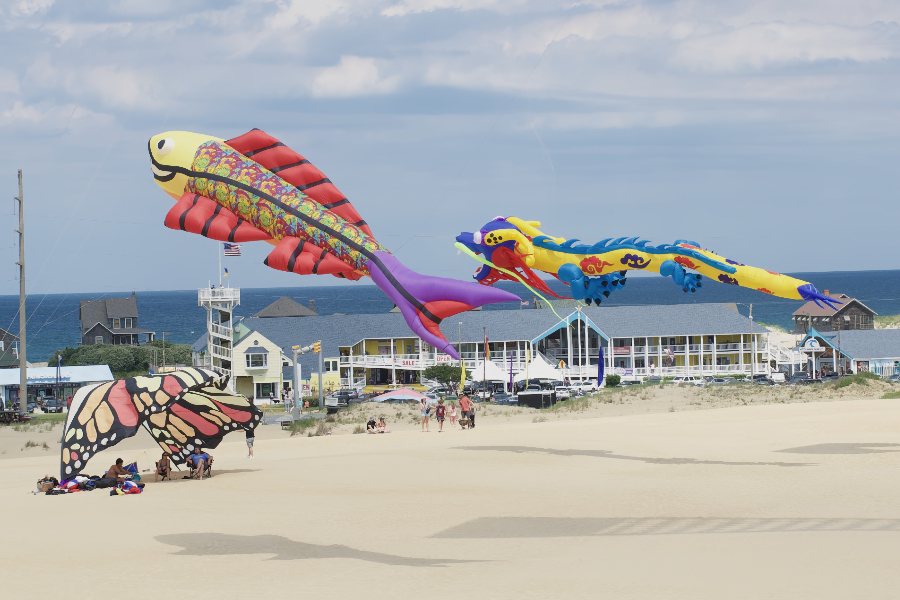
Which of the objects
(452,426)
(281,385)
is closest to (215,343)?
(281,385)

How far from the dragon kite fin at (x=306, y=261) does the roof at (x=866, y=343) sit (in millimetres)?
48704

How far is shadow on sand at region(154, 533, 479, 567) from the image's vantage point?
12.4 meters

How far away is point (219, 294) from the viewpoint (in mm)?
50969

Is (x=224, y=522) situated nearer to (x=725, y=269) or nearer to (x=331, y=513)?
(x=331, y=513)

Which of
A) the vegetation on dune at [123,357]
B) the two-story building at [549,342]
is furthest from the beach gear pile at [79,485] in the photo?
the vegetation on dune at [123,357]

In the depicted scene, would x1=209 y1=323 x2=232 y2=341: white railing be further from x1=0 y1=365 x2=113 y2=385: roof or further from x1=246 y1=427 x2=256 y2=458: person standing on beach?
x1=246 y1=427 x2=256 y2=458: person standing on beach

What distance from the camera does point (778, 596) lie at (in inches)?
387

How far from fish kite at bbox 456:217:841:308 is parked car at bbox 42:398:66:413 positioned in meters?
33.3

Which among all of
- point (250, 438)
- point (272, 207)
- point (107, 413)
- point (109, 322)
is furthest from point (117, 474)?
point (109, 322)

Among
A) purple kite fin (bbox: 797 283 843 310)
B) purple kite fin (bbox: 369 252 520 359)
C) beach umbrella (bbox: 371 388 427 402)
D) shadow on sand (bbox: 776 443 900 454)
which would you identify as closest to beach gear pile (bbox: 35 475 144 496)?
purple kite fin (bbox: 369 252 520 359)

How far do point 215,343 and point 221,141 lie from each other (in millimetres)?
39043

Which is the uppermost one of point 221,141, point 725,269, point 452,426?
point 221,141

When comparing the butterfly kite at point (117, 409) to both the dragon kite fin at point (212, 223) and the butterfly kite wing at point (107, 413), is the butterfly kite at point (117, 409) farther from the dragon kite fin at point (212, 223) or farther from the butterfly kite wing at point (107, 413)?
the dragon kite fin at point (212, 223)

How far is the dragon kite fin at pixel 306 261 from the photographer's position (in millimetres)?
16359
